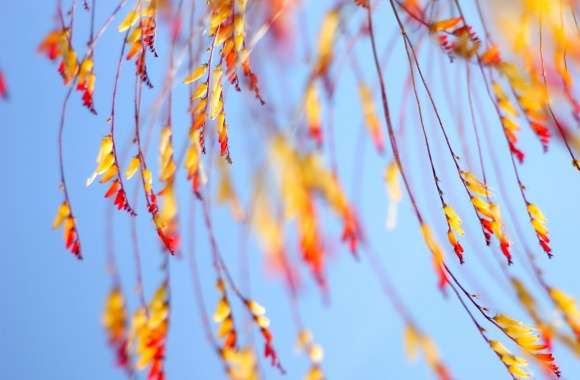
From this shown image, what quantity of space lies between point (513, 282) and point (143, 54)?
59 centimetres

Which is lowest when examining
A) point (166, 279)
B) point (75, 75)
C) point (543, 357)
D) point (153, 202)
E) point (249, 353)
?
point (543, 357)

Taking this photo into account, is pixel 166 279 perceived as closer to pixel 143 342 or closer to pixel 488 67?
pixel 143 342

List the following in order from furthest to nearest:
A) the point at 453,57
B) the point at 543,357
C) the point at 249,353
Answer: the point at 453,57 → the point at 543,357 → the point at 249,353

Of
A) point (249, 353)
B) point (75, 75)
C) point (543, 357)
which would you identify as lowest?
point (543, 357)

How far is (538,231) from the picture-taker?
951 mm

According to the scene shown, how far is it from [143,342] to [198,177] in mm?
244

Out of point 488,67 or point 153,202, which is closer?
point 153,202

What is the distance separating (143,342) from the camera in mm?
761

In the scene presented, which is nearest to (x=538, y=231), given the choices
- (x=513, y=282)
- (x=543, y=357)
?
(x=513, y=282)

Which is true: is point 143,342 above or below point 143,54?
below

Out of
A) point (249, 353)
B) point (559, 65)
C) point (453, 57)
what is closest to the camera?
point (249, 353)

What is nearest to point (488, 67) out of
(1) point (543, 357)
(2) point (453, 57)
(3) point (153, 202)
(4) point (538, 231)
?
(2) point (453, 57)

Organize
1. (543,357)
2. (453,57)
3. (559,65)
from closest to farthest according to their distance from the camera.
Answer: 1. (543,357)
2. (453,57)
3. (559,65)

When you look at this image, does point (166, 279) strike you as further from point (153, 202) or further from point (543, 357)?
point (543, 357)
